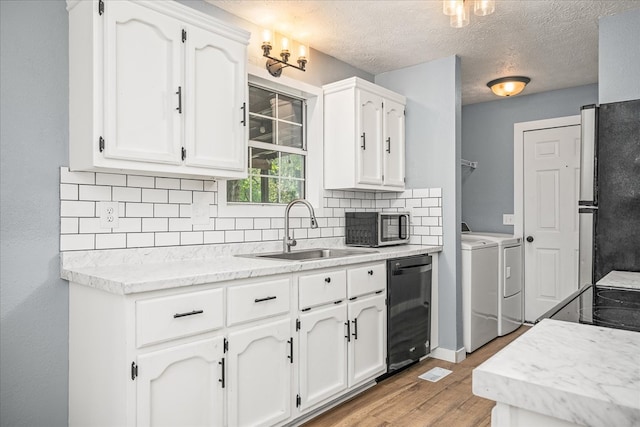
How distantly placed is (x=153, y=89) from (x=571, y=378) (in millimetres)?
2014

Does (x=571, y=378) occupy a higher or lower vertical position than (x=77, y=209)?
lower

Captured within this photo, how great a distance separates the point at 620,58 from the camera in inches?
102

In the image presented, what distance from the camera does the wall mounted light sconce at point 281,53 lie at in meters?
2.81

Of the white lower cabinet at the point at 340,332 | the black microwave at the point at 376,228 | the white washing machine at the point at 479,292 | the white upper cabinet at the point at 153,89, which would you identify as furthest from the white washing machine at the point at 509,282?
the white upper cabinet at the point at 153,89

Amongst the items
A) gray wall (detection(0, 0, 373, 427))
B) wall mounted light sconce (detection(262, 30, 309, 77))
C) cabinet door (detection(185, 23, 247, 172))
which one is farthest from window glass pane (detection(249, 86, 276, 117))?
gray wall (detection(0, 0, 373, 427))

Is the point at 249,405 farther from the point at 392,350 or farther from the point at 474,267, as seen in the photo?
the point at 474,267

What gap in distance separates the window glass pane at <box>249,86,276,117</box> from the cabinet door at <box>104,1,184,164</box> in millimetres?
913

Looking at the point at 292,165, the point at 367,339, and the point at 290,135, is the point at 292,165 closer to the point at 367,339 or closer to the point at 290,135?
the point at 290,135

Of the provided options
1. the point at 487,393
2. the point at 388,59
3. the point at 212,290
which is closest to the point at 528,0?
the point at 388,59

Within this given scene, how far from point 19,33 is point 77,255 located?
3.43ft

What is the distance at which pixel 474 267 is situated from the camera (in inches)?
144

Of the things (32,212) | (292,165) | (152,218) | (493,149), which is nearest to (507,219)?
(493,149)

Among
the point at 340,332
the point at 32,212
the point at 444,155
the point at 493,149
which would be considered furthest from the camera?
the point at 493,149

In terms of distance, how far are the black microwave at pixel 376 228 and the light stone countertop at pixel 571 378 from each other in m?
2.46
